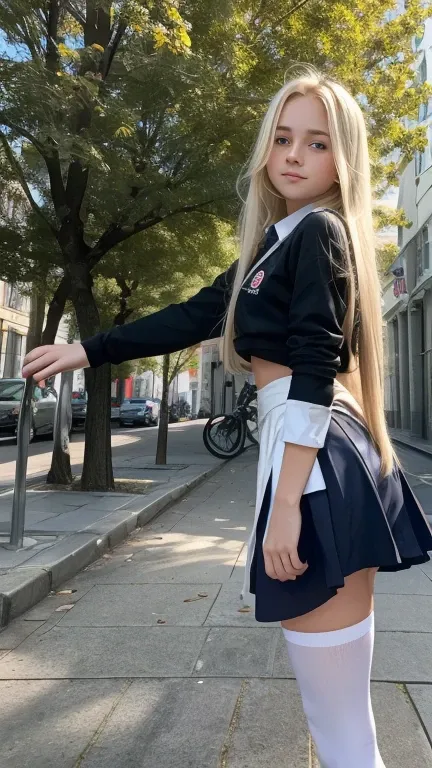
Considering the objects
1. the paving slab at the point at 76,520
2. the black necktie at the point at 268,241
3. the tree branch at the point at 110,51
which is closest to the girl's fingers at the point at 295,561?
the black necktie at the point at 268,241

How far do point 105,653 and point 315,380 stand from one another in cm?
238

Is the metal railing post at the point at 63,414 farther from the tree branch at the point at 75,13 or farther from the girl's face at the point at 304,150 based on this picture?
the girl's face at the point at 304,150

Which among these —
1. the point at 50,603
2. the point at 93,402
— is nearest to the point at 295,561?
the point at 50,603

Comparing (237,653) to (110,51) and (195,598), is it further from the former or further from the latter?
(110,51)

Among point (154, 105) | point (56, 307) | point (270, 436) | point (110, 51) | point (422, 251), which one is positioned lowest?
point (270, 436)

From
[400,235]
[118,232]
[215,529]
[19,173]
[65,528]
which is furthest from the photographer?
[400,235]

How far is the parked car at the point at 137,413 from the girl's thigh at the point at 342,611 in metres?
29.4

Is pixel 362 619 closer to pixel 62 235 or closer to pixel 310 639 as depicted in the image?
pixel 310 639

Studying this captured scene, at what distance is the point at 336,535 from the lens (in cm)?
125

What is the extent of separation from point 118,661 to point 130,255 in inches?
308

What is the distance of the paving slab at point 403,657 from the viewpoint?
111 inches

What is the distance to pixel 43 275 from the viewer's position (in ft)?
31.0

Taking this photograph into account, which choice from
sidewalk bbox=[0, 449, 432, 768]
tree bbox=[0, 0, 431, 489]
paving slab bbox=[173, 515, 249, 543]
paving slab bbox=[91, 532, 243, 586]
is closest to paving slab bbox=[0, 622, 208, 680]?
sidewalk bbox=[0, 449, 432, 768]

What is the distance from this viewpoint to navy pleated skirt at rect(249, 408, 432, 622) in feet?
4.09
